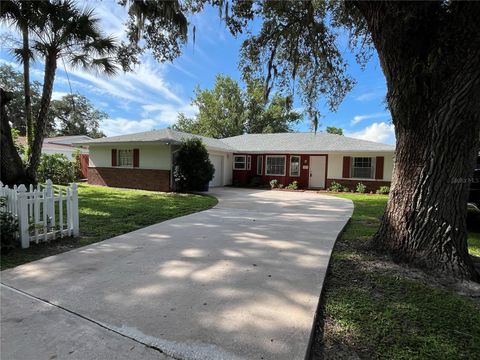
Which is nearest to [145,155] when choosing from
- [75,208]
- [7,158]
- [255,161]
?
[255,161]

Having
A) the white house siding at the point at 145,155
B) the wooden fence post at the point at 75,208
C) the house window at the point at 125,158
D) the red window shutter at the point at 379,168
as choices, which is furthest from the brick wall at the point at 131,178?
the red window shutter at the point at 379,168

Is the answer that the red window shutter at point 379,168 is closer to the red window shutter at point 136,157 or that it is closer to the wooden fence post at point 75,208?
the red window shutter at point 136,157

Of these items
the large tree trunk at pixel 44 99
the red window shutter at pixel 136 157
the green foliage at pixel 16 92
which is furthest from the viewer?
the green foliage at pixel 16 92

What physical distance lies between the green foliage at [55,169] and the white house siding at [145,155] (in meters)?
1.52

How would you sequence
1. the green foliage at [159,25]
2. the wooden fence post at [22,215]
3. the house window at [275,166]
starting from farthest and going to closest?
the house window at [275,166] → the green foliage at [159,25] → the wooden fence post at [22,215]

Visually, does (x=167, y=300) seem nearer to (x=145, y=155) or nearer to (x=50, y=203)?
(x=50, y=203)

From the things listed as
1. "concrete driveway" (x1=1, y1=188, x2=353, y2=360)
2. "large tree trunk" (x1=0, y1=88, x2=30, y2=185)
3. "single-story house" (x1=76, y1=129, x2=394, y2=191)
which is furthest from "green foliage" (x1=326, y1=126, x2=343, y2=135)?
"large tree trunk" (x1=0, y1=88, x2=30, y2=185)

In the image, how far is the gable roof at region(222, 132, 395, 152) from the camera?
1702cm

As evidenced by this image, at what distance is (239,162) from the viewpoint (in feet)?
66.5

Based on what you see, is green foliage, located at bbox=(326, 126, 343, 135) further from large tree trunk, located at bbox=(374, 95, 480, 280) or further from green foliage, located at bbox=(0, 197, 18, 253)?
green foliage, located at bbox=(0, 197, 18, 253)

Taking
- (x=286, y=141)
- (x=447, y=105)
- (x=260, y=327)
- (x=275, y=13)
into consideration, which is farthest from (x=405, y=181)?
(x=286, y=141)

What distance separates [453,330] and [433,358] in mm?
584

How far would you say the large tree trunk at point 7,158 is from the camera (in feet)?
23.6

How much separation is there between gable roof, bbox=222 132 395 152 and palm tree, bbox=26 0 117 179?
38.8ft
